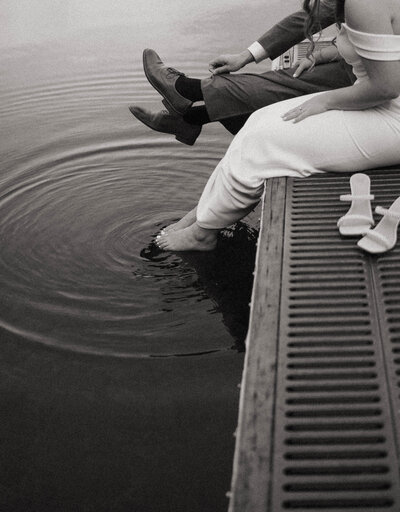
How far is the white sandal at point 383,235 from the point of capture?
2.26m

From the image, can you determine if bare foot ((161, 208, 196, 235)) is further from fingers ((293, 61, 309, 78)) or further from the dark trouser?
fingers ((293, 61, 309, 78))

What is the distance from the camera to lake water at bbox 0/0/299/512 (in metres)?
2.22

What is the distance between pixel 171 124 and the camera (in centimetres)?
363

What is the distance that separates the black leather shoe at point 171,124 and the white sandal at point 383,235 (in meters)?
1.49

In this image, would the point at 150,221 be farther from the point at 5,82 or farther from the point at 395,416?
the point at 5,82

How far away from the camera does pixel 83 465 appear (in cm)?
226

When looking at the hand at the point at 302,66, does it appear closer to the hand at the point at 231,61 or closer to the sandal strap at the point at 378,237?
the hand at the point at 231,61

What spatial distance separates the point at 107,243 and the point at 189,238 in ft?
1.61

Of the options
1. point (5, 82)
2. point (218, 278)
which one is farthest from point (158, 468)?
point (5, 82)

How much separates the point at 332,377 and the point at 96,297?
5.12 ft

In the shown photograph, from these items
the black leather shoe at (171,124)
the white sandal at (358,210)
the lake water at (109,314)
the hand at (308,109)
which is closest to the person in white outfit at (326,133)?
the hand at (308,109)

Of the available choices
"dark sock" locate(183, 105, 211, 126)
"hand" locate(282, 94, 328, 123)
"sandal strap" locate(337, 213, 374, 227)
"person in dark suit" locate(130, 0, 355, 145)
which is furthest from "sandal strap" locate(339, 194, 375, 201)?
"dark sock" locate(183, 105, 211, 126)

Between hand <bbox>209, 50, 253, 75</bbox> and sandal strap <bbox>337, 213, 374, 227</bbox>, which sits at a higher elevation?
hand <bbox>209, 50, 253, 75</bbox>

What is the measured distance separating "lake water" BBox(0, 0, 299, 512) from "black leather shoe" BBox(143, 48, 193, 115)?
2.03 ft
